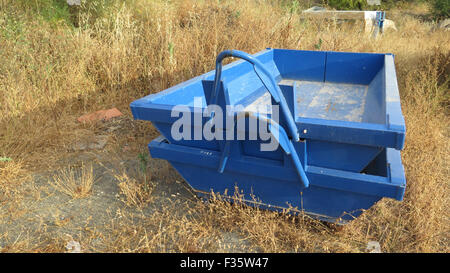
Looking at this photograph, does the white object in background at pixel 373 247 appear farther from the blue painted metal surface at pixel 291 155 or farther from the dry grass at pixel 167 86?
the blue painted metal surface at pixel 291 155

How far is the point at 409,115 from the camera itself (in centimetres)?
390

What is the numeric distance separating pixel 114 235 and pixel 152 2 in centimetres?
511

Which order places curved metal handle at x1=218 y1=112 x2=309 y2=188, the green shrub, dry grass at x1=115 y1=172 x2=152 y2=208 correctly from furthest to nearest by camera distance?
the green shrub < dry grass at x1=115 y1=172 x2=152 y2=208 < curved metal handle at x1=218 y1=112 x2=309 y2=188

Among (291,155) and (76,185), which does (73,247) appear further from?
(291,155)

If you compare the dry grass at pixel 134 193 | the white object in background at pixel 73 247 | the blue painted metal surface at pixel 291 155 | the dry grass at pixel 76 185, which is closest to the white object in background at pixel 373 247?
the blue painted metal surface at pixel 291 155

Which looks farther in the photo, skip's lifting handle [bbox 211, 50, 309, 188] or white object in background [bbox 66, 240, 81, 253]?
white object in background [bbox 66, 240, 81, 253]

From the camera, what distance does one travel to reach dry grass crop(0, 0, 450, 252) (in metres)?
2.32

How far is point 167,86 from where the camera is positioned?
4.75 meters

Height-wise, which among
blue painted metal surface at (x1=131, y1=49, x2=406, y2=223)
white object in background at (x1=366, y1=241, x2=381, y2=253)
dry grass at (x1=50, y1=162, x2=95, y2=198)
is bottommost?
white object in background at (x1=366, y1=241, x2=381, y2=253)

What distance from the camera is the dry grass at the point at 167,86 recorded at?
2316mm

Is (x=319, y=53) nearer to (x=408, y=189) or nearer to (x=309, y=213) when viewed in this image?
(x=408, y=189)

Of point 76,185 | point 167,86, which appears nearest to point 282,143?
point 76,185

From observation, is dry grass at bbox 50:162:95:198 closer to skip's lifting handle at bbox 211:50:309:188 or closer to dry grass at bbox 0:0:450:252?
dry grass at bbox 0:0:450:252

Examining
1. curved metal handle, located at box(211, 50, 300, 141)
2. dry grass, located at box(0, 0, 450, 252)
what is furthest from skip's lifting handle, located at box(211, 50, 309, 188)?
dry grass, located at box(0, 0, 450, 252)
